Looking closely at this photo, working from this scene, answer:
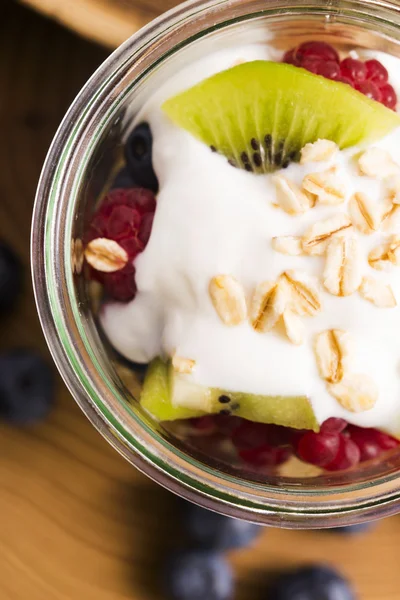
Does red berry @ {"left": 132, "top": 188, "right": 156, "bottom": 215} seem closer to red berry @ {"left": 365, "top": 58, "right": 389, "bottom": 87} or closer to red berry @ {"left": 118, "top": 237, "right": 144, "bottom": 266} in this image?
red berry @ {"left": 118, "top": 237, "right": 144, "bottom": 266}

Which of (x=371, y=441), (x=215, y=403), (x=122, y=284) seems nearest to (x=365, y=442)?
(x=371, y=441)

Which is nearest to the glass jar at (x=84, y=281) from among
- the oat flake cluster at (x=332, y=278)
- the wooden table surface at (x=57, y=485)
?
the oat flake cluster at (x=332, y=278)

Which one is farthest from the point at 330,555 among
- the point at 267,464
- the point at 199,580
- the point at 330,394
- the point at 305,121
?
the point at 305,121

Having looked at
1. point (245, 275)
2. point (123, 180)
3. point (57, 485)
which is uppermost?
point (123, 180)

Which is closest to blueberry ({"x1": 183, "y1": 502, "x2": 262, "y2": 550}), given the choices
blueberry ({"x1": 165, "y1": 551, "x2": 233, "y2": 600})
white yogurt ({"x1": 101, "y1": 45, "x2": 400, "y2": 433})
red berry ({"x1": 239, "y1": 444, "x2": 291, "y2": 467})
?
blueberry ({"x1": 165, "y1": 551, "x2": 233, "y2": 600})

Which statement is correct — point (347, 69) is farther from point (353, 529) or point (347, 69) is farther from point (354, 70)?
point (353, 529)

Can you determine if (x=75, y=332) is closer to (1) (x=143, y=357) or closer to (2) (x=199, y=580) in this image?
(1) (x=143, y=357)

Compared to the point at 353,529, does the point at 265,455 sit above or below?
above
